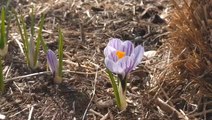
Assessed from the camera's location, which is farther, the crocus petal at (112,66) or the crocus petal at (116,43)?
the crocus petal at (116,43)

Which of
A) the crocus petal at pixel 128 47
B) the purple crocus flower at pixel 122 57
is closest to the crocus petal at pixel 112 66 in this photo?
the purple crocus flower at pixel 122 57

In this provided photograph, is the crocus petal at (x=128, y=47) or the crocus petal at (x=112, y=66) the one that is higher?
the crocus petal at (x=128, y=47)

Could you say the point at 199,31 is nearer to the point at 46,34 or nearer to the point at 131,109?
the point at 131,109

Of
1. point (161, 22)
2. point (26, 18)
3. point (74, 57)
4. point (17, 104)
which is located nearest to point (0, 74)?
point (17, 104)

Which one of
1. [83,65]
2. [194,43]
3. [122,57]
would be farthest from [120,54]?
[83,65]

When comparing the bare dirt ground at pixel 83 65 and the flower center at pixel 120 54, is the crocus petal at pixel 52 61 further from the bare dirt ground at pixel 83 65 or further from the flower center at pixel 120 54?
the flower center at pixel 120 54

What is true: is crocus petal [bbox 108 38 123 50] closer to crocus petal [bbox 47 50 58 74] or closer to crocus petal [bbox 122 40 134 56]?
crocus petal [bbox 122 40 134 56]

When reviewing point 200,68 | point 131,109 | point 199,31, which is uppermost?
point 199,31
